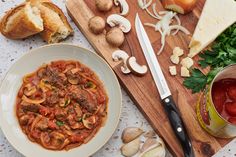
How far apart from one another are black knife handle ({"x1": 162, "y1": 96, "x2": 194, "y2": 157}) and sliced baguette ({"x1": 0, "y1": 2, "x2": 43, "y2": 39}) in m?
0.56

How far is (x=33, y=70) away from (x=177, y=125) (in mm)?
583

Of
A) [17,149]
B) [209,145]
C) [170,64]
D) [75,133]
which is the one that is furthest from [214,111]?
[17,149]

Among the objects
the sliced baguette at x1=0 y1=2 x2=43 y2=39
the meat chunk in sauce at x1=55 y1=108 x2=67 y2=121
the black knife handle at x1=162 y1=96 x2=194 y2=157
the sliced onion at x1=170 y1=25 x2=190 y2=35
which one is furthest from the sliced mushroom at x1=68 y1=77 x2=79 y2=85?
the sliced onion at x1=170 y1=25 x2=190 y2=35

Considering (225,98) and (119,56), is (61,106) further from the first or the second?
(225,98)

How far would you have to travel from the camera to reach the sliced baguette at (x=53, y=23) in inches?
76.8

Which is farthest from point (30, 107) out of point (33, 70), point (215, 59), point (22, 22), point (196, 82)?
point (215, 59)

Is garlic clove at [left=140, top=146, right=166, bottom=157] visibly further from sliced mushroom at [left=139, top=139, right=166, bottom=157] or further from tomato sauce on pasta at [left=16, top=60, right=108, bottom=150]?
tomato sauce on pasta at [left=16, top=60, right=108, bottom=150]

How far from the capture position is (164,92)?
6.16ft

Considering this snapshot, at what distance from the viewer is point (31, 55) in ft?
6.23

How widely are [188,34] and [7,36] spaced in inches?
28.1

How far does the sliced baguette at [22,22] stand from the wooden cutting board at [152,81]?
0.48 feet

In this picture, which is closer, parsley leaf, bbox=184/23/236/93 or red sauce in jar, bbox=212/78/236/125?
red sauce in jar, bbox=212/78/236/125

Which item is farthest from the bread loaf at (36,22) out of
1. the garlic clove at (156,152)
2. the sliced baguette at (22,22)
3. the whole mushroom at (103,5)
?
the garlic clove at (156,152)

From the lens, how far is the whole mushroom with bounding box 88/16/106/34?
1.94 m
